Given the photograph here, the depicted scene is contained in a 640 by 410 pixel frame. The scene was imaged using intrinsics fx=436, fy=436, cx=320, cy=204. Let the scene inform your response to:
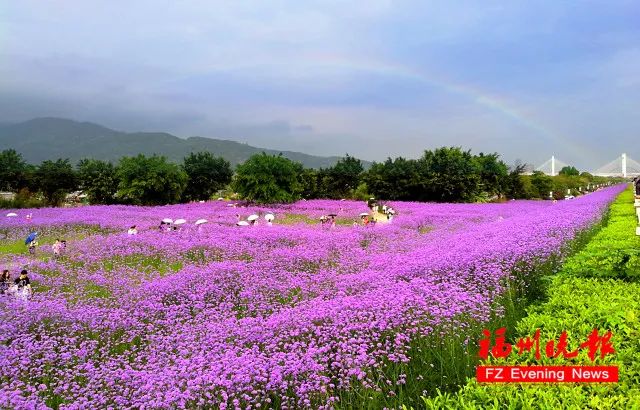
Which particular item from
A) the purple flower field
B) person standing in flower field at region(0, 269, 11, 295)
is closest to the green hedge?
the purple flower field

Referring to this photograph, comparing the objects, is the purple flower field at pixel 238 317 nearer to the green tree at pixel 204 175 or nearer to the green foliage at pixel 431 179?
the green foliage at pixel 431 179

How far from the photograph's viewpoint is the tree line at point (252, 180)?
31.9 meters

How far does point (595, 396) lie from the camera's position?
10.8ft

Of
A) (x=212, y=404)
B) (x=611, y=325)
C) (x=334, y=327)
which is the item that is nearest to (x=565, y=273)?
(x=611, y=325)

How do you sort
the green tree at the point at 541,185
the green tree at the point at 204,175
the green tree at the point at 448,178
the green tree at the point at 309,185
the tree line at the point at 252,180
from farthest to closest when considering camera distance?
the green tree at the point at 541,185 → the green tree at the point at 309,185 → the green tree at the point at 204,175 → the green tree at the point at 448,178 → the tree line at the point at 252,180

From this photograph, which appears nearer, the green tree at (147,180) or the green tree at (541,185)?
the green tree at (147,180)

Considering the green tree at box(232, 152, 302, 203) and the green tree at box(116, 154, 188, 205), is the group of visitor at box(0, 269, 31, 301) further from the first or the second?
the green tree at box(116, 154, 188, 205)

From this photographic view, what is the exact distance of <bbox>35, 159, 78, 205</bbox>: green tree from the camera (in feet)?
115

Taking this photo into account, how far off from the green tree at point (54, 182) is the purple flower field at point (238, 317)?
77.7 ft

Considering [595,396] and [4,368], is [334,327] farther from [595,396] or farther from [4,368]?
[4,368]

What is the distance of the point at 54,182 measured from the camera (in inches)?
1388

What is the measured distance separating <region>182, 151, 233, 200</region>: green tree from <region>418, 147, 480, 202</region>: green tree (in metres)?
18.3

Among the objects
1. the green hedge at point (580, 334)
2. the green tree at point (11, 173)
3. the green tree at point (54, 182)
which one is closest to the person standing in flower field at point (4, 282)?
the green hedge at point (580, 334)

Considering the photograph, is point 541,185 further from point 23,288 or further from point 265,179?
point 23,288
